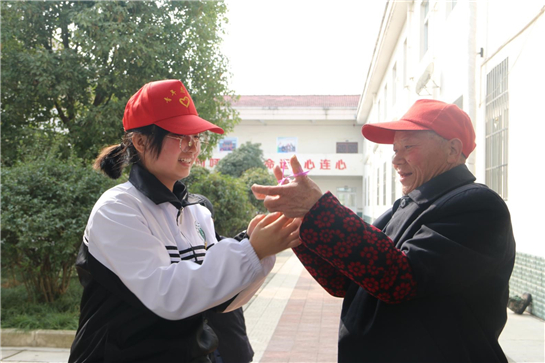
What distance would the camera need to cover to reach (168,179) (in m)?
1.90

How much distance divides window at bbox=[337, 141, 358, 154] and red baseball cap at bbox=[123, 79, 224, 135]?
30.6 m

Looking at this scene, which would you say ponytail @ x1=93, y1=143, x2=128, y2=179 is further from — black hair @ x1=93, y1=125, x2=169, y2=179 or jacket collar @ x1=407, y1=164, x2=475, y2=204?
jacket collar @ x1=407, y1=164, x2=475, y2=204

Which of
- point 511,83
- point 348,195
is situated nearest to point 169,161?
point 511,83

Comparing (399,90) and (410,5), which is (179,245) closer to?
(410,5)

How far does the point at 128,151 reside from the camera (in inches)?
75.5

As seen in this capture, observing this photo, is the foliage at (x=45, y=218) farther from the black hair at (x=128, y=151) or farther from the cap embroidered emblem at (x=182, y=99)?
the cap embroidered emblem at (x=182, y=99)

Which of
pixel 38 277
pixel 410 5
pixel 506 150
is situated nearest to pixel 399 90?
pixel 410 5

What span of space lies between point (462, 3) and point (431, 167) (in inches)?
262

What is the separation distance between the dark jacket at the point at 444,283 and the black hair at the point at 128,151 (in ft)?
1.97

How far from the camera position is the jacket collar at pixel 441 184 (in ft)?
6.18

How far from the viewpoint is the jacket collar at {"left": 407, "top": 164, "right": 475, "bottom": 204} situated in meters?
1.88

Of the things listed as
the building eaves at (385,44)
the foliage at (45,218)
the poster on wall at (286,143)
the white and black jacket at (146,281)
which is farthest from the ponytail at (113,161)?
the poster on wall at (286,143)

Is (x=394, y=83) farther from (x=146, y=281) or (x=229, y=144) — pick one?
(x=229, y=144)

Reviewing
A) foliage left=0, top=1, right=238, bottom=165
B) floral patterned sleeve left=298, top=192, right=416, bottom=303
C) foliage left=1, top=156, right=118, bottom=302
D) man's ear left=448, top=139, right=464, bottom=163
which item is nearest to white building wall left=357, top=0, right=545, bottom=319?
man's ear left=448, top=139, right=464, bottom=163
